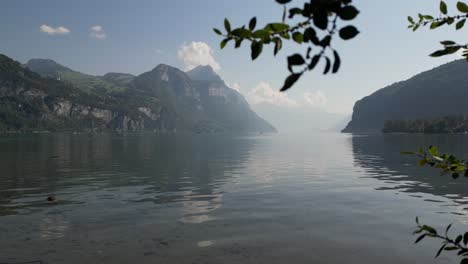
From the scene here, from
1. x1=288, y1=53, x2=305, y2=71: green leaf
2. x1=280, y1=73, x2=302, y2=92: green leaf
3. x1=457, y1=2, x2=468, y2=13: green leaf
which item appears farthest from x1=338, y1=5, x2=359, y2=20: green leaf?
x1=457, y1=2, x2=468, y2=13: green leaf

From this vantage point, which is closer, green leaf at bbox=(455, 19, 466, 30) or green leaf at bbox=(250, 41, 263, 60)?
green leaf at bbox=(250, 41, 263, 60)

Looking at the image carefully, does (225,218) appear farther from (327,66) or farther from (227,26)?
(327,66)

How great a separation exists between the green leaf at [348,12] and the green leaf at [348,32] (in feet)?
0.31

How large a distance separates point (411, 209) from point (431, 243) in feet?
28.1

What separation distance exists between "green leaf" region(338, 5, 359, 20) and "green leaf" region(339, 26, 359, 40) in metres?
0.09

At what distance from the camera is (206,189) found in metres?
37.4

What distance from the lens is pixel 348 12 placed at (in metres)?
2.47

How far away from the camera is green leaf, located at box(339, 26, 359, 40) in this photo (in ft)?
8.35

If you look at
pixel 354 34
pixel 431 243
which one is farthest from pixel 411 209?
pixel 354 34

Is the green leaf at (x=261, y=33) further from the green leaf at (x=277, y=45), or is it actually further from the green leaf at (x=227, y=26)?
the green leaf at (x=227, y=26)

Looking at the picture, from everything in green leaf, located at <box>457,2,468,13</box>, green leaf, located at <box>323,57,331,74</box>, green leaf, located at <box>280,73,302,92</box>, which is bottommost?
green leaf, located at <box>280,73,302,92</box>

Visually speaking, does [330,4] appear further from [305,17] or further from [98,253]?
[98,253]

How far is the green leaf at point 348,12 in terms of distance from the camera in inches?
96.3

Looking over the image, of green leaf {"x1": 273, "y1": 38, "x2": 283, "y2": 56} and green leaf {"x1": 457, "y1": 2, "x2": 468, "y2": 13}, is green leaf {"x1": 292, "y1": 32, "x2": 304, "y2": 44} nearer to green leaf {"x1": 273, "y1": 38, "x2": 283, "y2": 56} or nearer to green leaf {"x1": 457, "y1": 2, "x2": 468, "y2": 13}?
green leaf {"x1": 273, "y1": 38, "x2": 283, "y2": 56}
